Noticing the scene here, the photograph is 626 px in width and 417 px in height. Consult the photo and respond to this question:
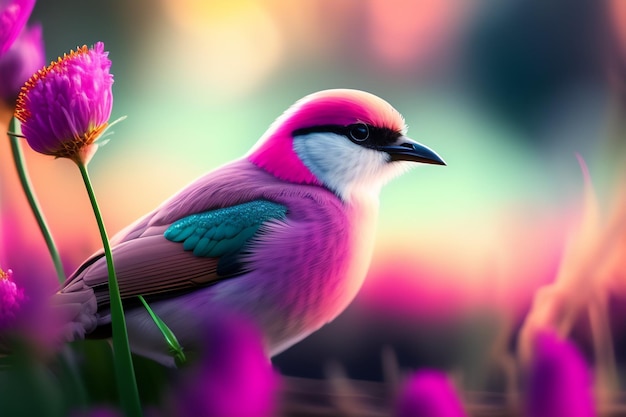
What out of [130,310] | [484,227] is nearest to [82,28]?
[130,310]

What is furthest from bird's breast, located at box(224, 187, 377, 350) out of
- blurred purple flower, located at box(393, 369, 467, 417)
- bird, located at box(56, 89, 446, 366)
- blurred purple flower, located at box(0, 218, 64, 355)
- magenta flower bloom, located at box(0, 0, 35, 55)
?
magenta flower bloom, located at box(0, 0, 35, 55)

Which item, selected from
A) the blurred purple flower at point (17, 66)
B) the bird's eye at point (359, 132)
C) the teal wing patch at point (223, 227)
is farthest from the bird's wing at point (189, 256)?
the blurred purple flower at point (17, 66)

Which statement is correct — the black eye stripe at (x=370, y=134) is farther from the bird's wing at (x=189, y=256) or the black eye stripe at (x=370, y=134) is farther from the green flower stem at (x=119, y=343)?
the green flower stem at (x=119, y=343)

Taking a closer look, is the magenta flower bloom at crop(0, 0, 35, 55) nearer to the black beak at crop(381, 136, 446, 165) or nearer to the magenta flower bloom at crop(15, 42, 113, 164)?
the magenta flower bloom at crop(15, 42, 113, 164)

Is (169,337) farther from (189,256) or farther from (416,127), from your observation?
(416,127)

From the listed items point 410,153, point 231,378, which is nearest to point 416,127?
point 410,153

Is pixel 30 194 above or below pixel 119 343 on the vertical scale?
above
